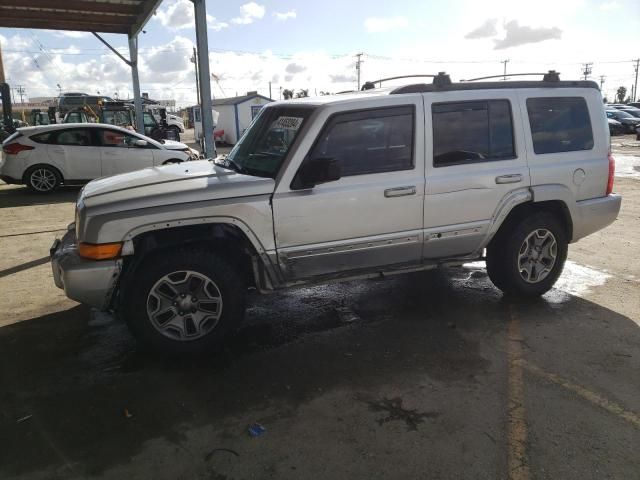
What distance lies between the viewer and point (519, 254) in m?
4.78

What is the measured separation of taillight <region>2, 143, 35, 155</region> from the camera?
11055 mm

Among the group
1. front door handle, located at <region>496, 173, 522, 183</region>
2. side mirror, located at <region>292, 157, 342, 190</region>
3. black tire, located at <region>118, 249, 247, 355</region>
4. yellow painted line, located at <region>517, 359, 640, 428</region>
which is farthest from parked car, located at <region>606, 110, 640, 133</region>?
black tire, located at <region>118, 249, 247, 355</region>

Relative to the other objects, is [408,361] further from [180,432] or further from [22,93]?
[22,93]

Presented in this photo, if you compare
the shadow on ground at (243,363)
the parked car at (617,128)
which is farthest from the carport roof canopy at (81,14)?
the parked car at (617,128)

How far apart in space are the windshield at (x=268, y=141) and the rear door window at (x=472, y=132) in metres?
1.13

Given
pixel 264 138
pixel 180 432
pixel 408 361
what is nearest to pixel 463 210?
pixel 408 361

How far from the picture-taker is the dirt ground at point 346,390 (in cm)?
272

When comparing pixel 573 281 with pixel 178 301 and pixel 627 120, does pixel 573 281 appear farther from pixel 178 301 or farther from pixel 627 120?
pixel 627 120

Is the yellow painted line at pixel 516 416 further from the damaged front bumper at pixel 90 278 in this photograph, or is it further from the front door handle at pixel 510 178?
the damaged front bumper at pixel 90 278

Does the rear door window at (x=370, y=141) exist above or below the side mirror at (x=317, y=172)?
above

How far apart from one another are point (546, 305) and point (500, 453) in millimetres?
2492

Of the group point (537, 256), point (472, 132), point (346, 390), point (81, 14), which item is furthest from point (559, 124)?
point (81, 14)

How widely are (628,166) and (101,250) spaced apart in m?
17.7

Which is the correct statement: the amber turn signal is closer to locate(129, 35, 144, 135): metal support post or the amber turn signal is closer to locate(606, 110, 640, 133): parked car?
locate(129, 35, 144, 135): metal support post
